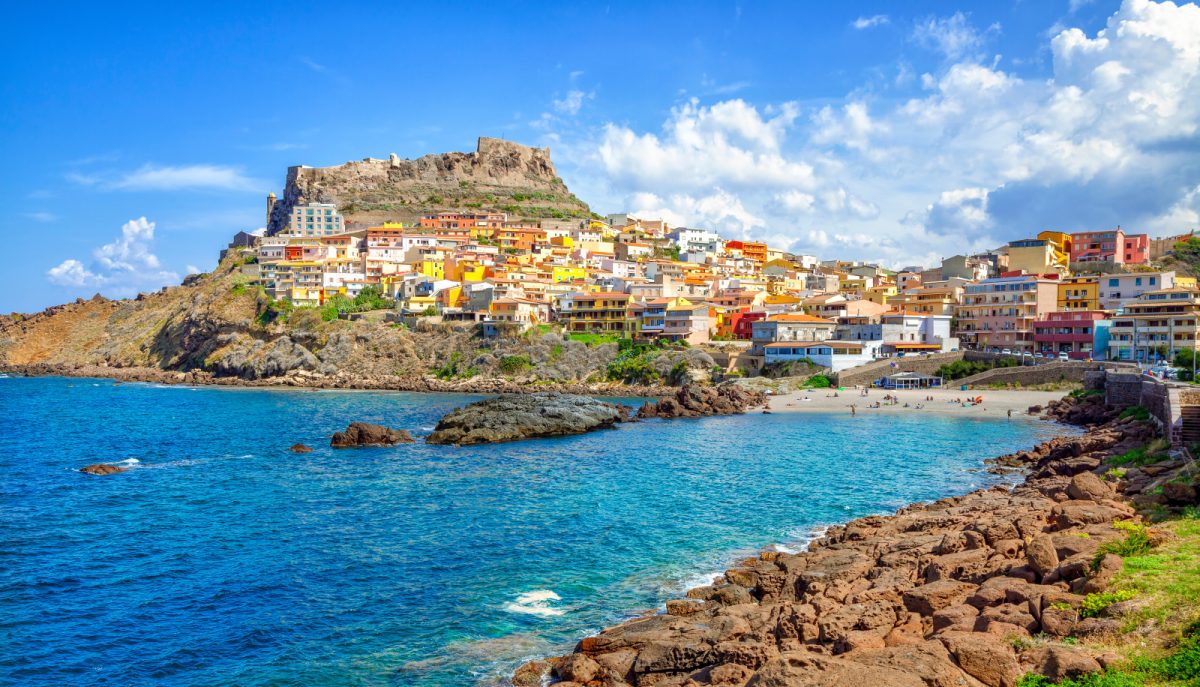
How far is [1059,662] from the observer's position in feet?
32.1

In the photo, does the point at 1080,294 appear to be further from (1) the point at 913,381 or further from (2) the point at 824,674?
(2) the point at 824,674

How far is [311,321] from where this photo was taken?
92.1 metres

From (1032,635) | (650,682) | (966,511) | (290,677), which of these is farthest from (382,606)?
(966,511)

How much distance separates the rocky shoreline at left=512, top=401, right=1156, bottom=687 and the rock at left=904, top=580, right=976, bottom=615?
0.02 meters

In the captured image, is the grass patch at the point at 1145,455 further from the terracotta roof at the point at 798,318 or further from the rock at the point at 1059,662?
the terracotta roof at the point at 798,318

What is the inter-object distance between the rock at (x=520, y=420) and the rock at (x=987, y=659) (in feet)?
123

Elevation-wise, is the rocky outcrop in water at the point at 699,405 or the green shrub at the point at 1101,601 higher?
the green shrub at the point at 1101,601

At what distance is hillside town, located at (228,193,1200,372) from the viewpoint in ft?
233

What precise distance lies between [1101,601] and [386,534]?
19.8 m

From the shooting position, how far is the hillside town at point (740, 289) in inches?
2793

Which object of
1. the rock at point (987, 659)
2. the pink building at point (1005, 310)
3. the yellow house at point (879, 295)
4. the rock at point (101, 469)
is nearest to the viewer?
the rock at point (987, 659)

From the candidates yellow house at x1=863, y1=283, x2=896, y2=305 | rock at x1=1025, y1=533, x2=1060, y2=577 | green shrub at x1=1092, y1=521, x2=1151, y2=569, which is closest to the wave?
rock at x1=1025, y1=533, x2=1060, y2=577

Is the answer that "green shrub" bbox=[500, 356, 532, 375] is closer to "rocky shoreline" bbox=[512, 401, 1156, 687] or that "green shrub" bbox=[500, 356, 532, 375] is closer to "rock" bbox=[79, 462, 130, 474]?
"rock" bbox=[79, 462, 130, 474]

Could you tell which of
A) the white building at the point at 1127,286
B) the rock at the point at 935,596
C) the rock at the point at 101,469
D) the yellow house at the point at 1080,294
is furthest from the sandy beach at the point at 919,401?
the rock at the point at 935,596
